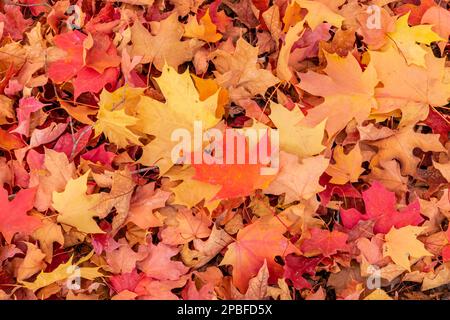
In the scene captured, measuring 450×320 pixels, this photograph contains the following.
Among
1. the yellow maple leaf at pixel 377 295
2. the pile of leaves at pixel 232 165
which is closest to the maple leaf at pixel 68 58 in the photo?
the pile of leaves at pixel 232 165

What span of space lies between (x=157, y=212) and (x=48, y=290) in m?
0.33

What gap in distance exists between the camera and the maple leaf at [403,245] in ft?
4.64

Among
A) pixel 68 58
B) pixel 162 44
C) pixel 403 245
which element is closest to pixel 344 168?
pixel 403 245

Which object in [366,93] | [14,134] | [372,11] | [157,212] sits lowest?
[157,212]

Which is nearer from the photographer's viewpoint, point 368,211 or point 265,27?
point 368,211

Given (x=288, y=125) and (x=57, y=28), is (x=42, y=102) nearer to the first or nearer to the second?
(x=57, y=28)

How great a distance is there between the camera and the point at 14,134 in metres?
1.49

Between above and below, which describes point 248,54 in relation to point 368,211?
above

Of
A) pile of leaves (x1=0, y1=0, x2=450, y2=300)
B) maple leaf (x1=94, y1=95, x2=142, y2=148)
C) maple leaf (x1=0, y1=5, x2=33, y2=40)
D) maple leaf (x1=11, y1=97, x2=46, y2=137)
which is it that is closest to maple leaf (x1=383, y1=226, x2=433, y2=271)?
pile of leaves (x1=0, y1=0, x2=450, y2=300)

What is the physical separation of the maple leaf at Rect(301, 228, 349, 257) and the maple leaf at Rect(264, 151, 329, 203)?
0.32ft

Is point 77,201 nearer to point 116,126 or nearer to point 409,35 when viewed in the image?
point 116,126

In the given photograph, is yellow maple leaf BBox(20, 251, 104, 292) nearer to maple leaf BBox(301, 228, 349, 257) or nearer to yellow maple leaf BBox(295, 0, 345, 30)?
maple leaf BBox(301, 228, 349, 257)

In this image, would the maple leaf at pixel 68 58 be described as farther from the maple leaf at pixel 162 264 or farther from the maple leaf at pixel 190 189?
the maple leaf at pixel 162 264

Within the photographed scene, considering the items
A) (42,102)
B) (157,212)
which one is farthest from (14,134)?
(157,212)
